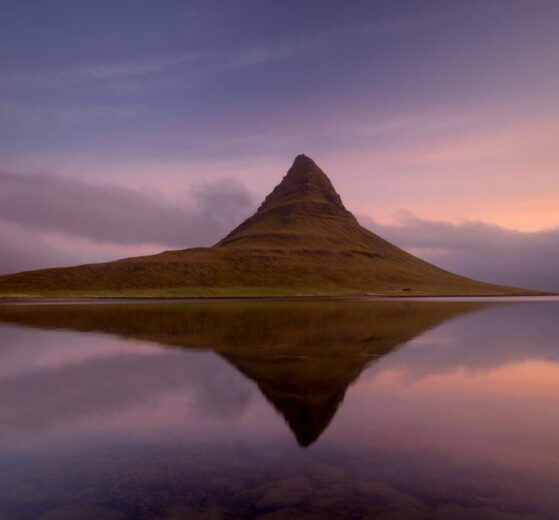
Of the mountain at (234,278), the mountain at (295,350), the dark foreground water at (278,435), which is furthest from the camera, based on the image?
the mountain at (234,278)

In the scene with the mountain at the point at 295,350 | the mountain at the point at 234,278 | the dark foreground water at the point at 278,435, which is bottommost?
the dark foreground water at the point at 278,435

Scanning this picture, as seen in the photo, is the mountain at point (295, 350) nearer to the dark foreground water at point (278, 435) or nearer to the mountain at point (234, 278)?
the dark foreground water at point (278, 435)

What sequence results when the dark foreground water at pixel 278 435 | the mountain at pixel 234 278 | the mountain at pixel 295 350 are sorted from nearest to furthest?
the dark foreground water at pixel 278 435 < the mountain at pixel 295 350 < the mountain at pixel 234 278

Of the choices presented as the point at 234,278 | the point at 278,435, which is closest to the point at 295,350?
the point at 278,435

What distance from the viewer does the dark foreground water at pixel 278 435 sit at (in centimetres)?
741

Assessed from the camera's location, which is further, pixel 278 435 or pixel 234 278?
pixel 234 278

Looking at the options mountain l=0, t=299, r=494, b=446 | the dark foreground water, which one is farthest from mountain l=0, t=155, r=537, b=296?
the dark foreground water

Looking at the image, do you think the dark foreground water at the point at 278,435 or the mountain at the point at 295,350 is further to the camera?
the mountain at the point at 295,350

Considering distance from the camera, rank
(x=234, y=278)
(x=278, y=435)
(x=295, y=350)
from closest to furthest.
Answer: (x=278, y=435) < (x=295, y=350) < (x=234, y=278)

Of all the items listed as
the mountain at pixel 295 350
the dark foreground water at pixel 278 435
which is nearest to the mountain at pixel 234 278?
the mountain at pixel 295 350

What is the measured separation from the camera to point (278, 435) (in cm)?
1059

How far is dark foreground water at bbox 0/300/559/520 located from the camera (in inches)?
292

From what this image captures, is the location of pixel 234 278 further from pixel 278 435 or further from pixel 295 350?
pixel 278 435

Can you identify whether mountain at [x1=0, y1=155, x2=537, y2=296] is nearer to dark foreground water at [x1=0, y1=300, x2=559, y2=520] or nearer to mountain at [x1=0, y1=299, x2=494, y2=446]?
mountain at [x1=0, y1=299, x2=494, y2=446]
